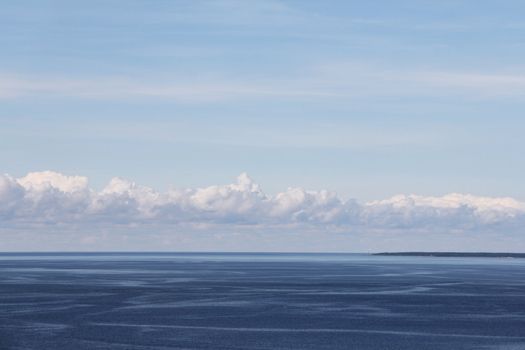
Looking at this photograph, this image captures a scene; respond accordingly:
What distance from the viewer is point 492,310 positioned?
6794 centimetres

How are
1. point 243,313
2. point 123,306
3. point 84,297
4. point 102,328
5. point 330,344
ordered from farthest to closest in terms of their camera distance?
point 84,297
point 123,306
point 243,313
point 102,328
point 330,344

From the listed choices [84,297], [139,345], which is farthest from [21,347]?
[84,297]

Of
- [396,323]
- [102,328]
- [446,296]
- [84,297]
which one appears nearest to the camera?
[102,328]

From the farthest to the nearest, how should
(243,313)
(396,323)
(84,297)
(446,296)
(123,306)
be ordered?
(446,296) → (84,297) → (123,306) → (243,313) → (396,323)

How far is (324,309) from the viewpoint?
67938mm

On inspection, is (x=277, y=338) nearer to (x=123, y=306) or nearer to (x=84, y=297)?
(x=123, y=306)

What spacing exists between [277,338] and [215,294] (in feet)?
116

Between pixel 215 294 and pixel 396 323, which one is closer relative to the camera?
pixel 396 323

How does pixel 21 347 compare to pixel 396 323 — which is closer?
pixel 21 347

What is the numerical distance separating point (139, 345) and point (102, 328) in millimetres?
7940

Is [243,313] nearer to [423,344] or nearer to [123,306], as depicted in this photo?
[123,306]

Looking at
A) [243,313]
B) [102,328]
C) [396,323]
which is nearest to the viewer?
[102,328]

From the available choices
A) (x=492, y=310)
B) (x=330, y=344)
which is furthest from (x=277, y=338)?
(x=492, y=310)

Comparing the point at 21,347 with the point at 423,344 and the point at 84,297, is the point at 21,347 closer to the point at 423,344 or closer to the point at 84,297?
the point at 423,344
